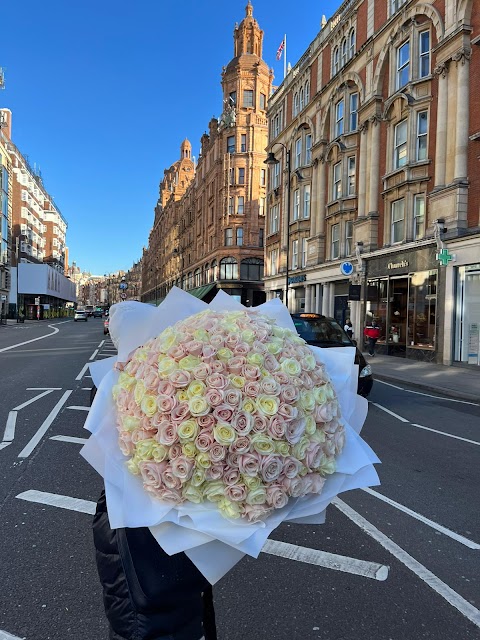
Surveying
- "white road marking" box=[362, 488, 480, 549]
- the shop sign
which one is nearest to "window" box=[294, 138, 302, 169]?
the shop sign

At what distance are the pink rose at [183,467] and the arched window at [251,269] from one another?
4595cm

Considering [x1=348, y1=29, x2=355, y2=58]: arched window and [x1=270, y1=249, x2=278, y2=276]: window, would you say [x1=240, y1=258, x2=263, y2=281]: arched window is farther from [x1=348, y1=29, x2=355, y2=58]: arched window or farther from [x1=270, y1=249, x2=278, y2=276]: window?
[x1=348, y1=29, x2=355, y2=58]: arched window

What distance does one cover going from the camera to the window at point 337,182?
2480cm

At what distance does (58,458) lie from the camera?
16.4 feet

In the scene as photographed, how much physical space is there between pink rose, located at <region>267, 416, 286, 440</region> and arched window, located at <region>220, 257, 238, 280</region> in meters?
46.1

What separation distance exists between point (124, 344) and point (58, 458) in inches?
160

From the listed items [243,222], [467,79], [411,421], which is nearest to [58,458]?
[411,421]

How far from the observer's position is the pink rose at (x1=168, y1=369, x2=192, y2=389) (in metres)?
1.31

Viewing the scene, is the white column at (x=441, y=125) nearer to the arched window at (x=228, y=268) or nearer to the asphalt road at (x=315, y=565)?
the asphalt road at (x=315, y=565)

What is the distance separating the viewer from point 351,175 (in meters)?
24.1

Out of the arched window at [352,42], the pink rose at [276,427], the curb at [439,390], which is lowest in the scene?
the curb at [439,390]

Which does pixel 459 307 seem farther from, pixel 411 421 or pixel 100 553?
pixel 100 553

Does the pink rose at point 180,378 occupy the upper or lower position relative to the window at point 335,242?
lower

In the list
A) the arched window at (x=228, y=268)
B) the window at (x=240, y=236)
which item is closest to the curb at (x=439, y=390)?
the arched window at (x=228, y=268)
